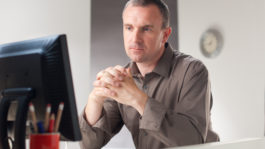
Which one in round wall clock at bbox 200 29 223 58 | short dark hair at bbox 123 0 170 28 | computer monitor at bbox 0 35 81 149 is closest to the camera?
computer monitor at bbox 0 35 81 149

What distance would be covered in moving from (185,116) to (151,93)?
0.37 meters

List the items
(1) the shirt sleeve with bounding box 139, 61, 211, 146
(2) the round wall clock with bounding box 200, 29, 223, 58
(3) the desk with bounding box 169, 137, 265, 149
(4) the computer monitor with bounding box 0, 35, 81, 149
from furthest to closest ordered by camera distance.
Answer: (2) the round wall clock with bounding box 200, 29, 223, 58 < (1) the shirt sleeve with bounding box 139, 61, 211, 146 < (4) the computer monitor with bounding box 0, 35, 81, 149 < (3) the desk with bounding box 169, 137, 265, 149

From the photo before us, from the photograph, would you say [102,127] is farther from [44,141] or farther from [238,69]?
[238,69]

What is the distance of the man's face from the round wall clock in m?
2.68

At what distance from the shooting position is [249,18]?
4457mm

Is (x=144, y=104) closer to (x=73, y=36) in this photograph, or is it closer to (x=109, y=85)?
(x=109, y=85)

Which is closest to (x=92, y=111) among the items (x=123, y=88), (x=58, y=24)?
(x=123, y=88)

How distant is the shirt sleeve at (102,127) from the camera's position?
157cm

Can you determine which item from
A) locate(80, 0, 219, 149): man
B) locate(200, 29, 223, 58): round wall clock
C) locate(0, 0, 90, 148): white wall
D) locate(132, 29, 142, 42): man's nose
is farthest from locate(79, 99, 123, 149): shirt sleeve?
locate(200, 29, 223, 58): round wall clock

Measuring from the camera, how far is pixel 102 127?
157 cm

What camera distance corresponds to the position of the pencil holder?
842 millimetres

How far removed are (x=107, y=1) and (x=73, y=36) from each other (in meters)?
0.54

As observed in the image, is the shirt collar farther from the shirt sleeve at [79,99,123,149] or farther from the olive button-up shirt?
the shirt sleeve at [79,99,123,149]

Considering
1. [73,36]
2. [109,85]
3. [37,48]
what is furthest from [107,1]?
[37,48]
